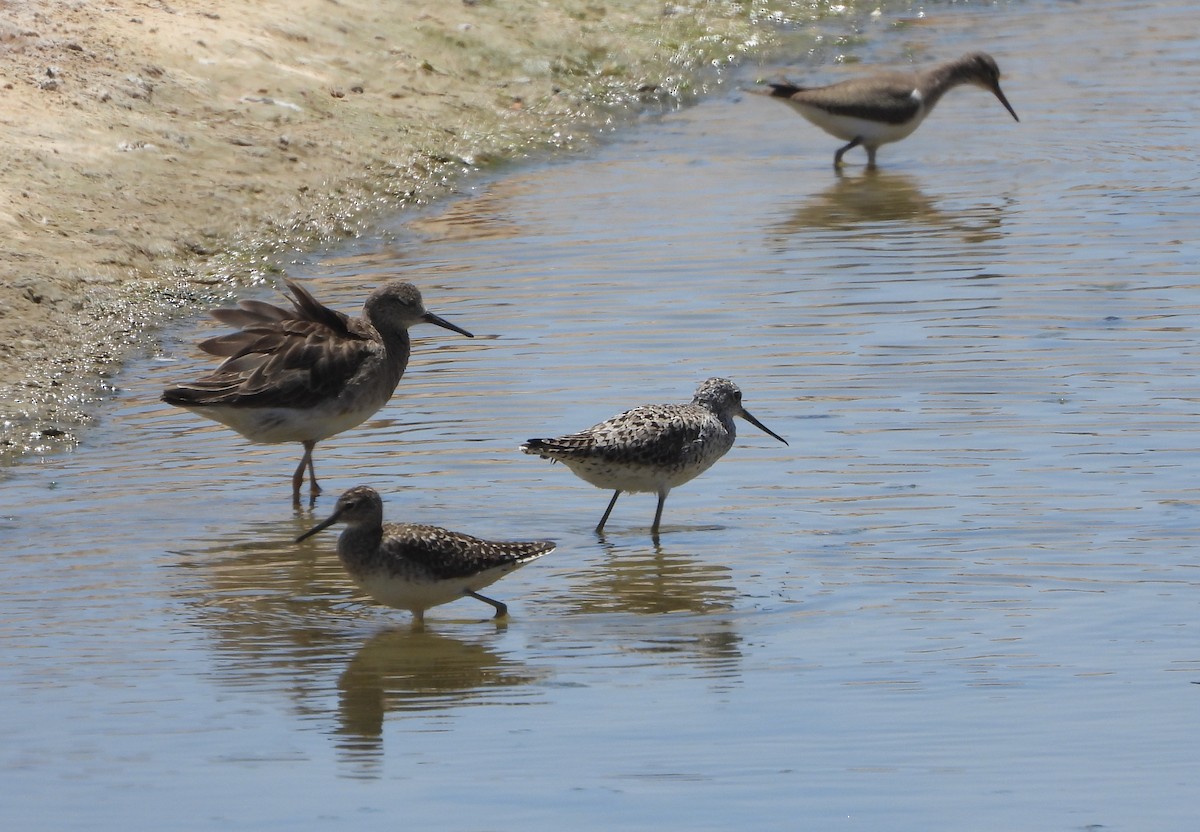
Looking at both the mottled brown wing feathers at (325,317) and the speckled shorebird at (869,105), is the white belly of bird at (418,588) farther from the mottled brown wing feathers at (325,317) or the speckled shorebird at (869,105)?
the speckled shorebird at (869,105)

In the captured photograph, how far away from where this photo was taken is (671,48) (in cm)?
1908

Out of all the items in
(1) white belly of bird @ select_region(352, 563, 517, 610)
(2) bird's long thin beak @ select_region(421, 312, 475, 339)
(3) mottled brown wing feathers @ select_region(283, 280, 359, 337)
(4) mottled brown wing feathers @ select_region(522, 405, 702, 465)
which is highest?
(3) mottled brown wing feathers @ select_region(283, 280, 359, 337)

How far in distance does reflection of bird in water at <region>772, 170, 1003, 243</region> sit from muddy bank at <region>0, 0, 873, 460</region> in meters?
2.63

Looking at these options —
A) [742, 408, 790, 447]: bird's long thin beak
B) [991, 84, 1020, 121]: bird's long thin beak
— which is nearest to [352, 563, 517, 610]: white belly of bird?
[742, 408, 790, 447]: bird's long thin beak

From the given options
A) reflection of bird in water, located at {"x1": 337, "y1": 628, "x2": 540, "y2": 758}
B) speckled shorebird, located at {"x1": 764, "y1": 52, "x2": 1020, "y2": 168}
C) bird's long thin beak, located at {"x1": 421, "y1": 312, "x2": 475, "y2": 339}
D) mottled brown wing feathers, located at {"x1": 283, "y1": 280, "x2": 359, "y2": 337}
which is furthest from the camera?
speckled shorebird, located at {"x1": 764, "y1": 52, "x2": 1020, "y2": 168}

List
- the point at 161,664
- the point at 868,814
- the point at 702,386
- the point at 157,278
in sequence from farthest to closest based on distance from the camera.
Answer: the point at 157,278 < the point at 702,386 < the point at 161,664 < the point at 868,814

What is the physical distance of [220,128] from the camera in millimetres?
14227

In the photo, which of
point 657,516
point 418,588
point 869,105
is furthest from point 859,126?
point 418,588

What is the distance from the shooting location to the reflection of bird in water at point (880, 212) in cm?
1365

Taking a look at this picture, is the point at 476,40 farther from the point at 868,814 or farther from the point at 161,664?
the point at 868,814

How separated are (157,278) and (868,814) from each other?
775 centimetres

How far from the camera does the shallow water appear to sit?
626cm

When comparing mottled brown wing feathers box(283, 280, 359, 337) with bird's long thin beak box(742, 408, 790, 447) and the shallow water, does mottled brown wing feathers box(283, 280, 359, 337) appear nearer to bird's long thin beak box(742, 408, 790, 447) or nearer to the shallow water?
the shallow water

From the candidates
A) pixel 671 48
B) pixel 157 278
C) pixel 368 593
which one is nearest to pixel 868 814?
pixel 368 593
